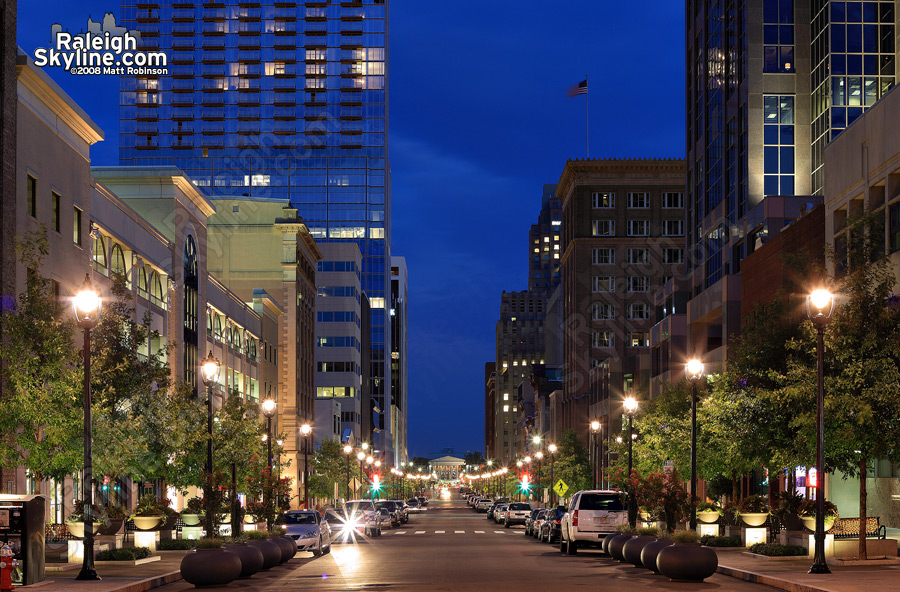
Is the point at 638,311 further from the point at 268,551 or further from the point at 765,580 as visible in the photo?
the point at 765,580

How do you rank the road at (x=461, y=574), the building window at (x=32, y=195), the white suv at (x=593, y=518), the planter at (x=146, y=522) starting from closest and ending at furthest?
the road at (x=461, y=574), the planter at (x=146, y=522), the white suv at (x=593, y=518), the building window at (x=32, y=195)

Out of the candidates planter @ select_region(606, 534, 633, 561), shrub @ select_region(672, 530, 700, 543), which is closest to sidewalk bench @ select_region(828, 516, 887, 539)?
shrub @ select_region(672, 530, 700, 543)

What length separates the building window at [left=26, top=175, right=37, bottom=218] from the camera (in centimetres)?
4081

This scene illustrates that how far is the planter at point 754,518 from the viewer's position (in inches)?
1437

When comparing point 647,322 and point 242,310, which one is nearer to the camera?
point 242,310

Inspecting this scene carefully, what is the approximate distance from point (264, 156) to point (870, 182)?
161 meters

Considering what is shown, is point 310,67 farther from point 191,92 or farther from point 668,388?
point 668,388

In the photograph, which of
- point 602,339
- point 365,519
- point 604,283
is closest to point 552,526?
point 365,519

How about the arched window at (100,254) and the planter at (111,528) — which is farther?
the arched window at (100,254)

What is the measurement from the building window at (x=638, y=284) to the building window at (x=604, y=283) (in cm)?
214

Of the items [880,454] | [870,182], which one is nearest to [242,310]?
Result: [870,182]

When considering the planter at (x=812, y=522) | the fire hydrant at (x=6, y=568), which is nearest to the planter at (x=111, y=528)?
the fire hydrant at (x=6, y=568)

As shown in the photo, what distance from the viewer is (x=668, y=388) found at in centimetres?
5838

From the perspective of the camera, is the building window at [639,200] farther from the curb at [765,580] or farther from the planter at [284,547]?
the curb at [765,580]
